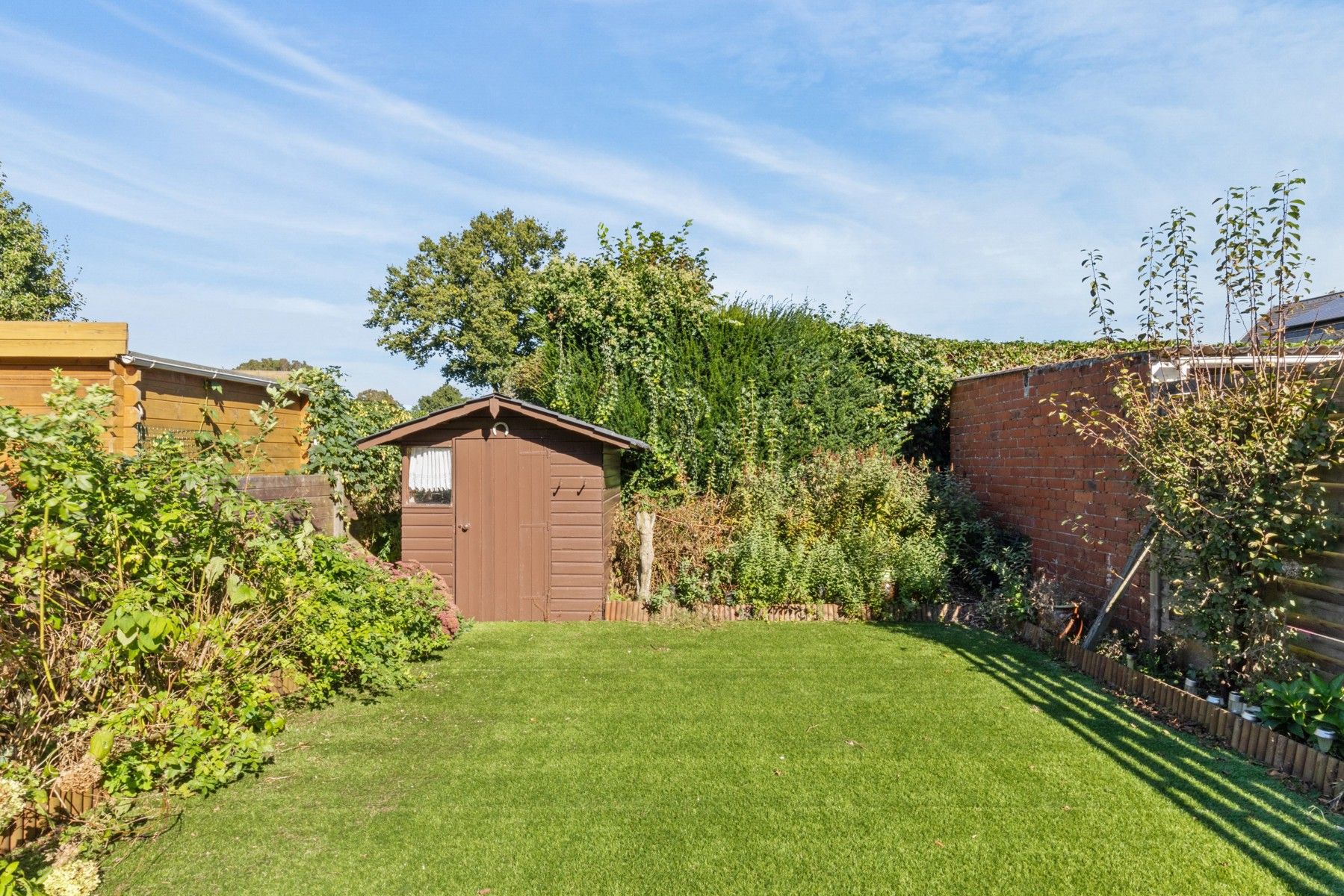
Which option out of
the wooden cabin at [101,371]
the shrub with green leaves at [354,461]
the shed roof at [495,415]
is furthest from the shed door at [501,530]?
the wooden cabin at [101,371]

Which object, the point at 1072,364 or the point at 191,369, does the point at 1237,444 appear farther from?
the point at 191,369

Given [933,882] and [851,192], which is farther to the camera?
[851,192]

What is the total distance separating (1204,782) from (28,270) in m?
28.1

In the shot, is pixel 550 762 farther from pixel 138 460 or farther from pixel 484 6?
pixel 484 6

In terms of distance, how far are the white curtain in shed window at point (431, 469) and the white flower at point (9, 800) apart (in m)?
5.46

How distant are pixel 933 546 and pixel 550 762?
5.64 metres

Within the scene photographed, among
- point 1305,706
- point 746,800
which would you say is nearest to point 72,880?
point 746,800

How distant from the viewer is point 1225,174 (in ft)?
17.2

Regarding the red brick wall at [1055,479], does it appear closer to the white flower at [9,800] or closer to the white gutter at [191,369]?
the white flower at [9,800]

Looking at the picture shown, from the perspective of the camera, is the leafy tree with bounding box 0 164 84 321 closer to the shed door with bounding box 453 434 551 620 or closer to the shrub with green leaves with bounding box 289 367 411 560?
the shrub with green leaves with bounding box 289 367 411 560

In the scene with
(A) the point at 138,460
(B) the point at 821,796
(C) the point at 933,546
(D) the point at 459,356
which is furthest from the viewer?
(D) the point at 459,356

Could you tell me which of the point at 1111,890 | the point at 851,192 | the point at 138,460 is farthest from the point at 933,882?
the point at 851,192

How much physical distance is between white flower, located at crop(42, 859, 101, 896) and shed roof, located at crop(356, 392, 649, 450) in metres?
5.40

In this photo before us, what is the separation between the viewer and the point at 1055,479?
752cm
